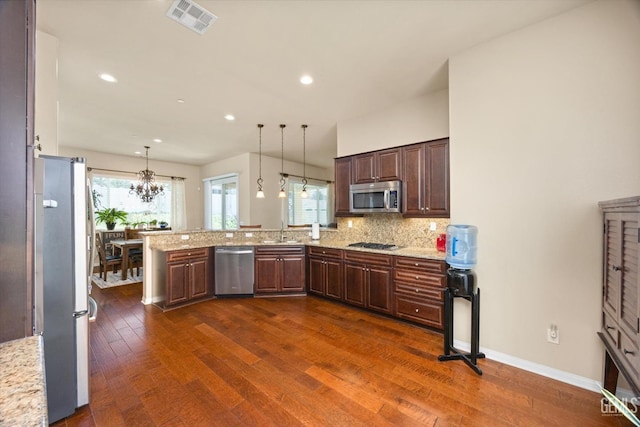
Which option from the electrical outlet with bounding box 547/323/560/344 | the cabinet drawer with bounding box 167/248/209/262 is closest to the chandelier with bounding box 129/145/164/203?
the cabinet drawer with bounding box 167/248/209/262

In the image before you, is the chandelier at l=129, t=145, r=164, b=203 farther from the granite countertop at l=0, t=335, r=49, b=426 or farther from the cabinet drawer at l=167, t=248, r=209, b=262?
the granite countertop at l=0, t=335, r=49, b=426

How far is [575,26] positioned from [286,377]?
362 centimetres

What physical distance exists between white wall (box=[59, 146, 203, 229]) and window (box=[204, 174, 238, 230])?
301 millimetres

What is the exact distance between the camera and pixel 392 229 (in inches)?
155

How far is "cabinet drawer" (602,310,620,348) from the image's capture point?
1.65 m

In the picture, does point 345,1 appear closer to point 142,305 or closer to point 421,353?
point 421,353

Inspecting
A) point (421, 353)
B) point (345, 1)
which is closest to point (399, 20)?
point (345, 1)

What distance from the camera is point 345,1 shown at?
192cm

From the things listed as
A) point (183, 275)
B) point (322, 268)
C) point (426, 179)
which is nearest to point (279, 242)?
point (322, 268)

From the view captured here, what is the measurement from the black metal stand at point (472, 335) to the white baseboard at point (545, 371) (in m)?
0.10

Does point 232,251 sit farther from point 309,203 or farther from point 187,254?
point 309,203

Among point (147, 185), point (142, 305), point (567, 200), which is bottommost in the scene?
point (142, 305)

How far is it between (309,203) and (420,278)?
540 centimetres

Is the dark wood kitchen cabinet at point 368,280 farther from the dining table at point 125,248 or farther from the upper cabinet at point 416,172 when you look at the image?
the dining table at point 125,248
